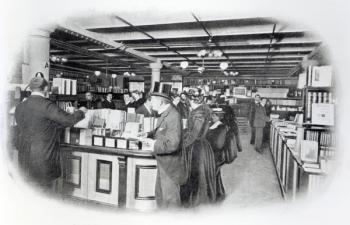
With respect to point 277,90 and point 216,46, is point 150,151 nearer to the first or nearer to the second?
point 216,46

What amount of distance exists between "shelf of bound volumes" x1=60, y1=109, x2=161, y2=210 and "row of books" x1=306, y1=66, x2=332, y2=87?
1.49m

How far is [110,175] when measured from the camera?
2648 mm

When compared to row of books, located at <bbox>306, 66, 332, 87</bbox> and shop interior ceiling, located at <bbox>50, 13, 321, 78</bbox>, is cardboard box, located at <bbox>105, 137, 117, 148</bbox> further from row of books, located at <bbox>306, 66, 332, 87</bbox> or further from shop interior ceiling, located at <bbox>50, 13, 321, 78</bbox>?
row of books, located at <bbox>306, 66, 332, 87</bbox>

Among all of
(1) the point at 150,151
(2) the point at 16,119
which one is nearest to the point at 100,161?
(1) the point at 150,151

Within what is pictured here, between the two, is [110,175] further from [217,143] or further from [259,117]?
[259,117]

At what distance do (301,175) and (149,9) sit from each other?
1.62m

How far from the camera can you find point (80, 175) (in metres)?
2.76

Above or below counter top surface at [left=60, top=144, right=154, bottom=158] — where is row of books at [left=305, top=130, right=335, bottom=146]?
above

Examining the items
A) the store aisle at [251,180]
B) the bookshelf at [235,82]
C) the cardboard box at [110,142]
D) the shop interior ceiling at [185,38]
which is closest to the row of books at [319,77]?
the shop interior ceiling at [185,38]

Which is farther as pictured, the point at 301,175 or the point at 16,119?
the point at 16,119

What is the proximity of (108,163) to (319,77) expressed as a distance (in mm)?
1990

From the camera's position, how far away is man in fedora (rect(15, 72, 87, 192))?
2219mm

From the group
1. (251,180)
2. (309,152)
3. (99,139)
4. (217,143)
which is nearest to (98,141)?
(99,139)

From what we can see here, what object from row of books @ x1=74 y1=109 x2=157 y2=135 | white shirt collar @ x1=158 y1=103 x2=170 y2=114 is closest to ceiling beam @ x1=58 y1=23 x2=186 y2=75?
row of books @ x1=74 y1=109 x2=157 y2=135
